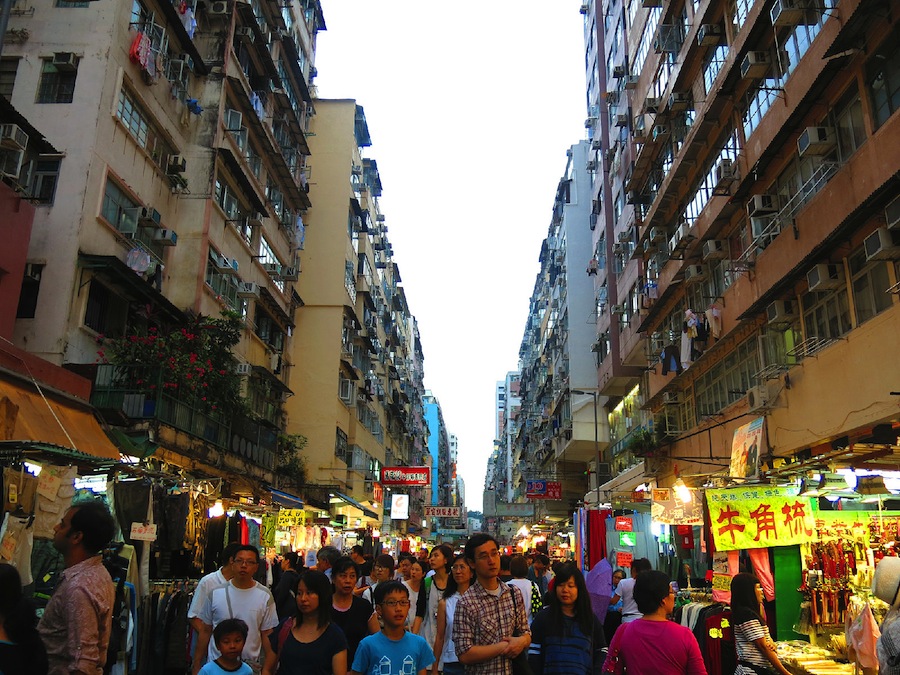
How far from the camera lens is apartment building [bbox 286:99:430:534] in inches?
1179

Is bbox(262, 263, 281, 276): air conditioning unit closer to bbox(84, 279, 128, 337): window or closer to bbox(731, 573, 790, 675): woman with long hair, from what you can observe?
bbox(84, 279, 128, 337): window

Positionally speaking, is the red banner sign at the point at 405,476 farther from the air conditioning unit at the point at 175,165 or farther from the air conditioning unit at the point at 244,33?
the air conditioning unit at the point at 244,33

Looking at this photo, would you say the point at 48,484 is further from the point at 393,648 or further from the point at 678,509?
the point at 678,509

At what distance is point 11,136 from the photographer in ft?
41.0

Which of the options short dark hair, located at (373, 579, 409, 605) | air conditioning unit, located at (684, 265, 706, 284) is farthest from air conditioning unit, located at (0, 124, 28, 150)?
air conditioning unit, located at (684, 265, 706, 284)

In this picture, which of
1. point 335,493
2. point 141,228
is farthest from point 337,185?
point 141,228

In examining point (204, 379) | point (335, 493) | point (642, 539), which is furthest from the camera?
point (335, 493)

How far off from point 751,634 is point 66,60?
15.6m

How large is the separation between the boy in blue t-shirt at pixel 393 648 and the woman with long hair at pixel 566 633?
95 cm

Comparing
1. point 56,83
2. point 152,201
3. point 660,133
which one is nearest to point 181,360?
point 152,201

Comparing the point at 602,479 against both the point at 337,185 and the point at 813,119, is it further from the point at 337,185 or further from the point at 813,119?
the point at 813,119

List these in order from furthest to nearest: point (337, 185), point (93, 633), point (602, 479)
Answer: point (602, 479) < point (337, 185) < point (93, 633)

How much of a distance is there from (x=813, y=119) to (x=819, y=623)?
880 centimetres

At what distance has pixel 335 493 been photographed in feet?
83.9
